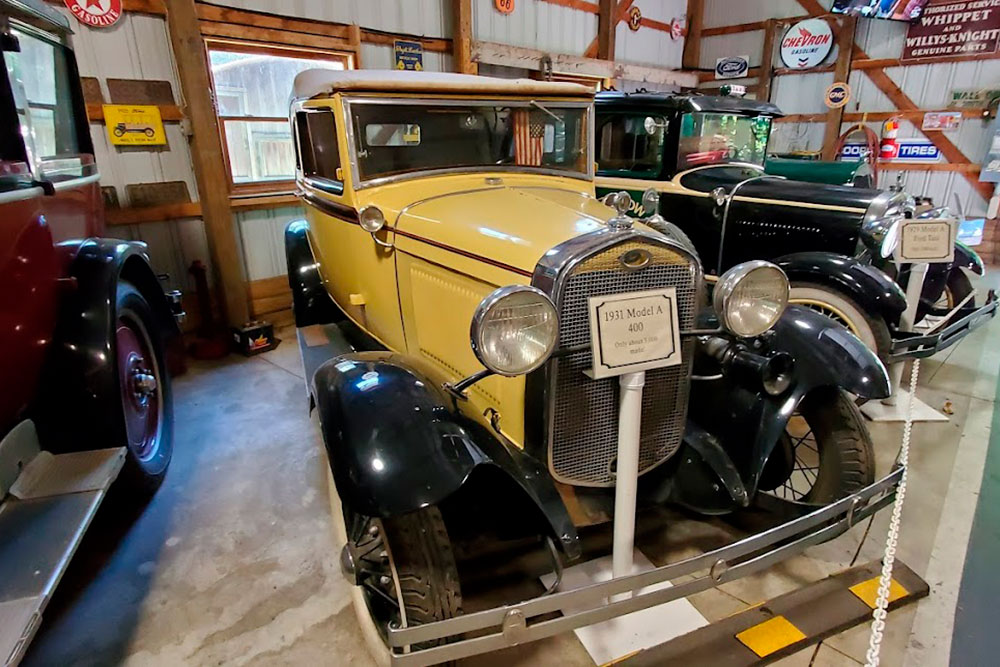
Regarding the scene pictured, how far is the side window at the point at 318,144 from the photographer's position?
112 inches

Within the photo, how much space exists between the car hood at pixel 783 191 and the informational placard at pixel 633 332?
3.10m

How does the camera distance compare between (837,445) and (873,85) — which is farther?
(873,85)

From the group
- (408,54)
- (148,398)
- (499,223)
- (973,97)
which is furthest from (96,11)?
(973,97)

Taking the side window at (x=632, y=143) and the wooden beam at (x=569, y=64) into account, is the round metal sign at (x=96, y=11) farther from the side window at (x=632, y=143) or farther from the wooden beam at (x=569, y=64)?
the side window at (x=632, y=143)

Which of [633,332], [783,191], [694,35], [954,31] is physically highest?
[694,35]

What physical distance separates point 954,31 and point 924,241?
7446 millimetres

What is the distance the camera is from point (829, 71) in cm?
945

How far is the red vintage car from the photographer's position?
6.21 ft

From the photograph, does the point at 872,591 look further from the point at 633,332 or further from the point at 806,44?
the point at 806,44

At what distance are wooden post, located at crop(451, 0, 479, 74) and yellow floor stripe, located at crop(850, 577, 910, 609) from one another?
231 inches

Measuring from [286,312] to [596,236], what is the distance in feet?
15.0

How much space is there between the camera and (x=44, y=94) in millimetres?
2605

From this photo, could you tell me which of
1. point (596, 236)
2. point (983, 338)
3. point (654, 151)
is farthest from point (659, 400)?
point (983, 338)

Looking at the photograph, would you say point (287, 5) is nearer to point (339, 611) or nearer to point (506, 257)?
point (506, 257)
